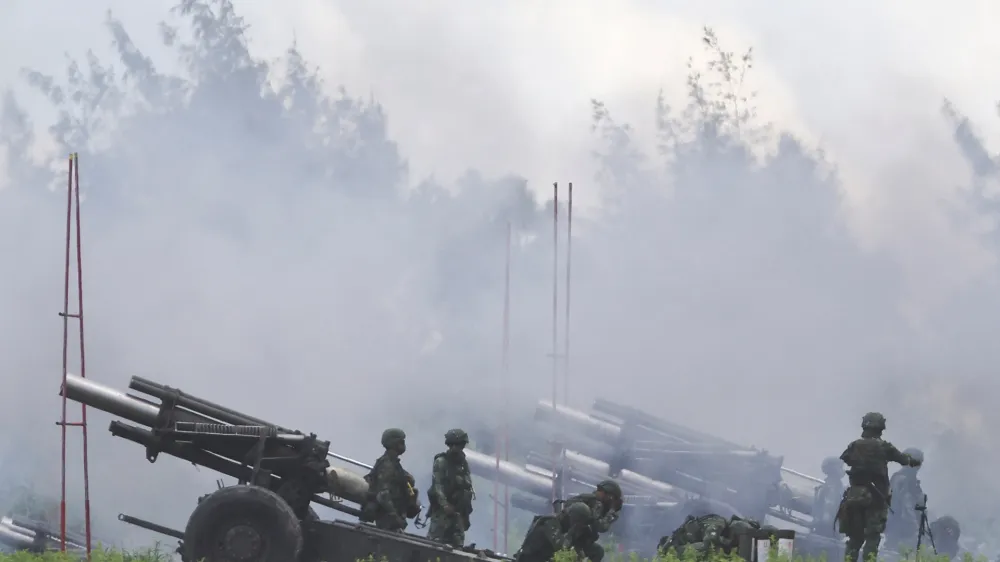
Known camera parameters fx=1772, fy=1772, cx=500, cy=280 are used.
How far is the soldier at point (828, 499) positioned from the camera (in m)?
28.5

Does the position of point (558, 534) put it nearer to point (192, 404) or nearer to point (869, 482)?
point (869, 482)

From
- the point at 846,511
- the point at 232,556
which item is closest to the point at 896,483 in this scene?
the point at 846,511

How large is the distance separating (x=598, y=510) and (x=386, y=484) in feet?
10.2

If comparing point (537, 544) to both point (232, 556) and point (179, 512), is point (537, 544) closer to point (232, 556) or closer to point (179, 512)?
point (232, 556)

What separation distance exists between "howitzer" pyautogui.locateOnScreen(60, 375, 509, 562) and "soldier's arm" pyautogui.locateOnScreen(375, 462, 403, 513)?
10.2 inches

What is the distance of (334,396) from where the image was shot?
1395 inches

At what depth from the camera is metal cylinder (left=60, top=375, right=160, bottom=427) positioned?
1902cm

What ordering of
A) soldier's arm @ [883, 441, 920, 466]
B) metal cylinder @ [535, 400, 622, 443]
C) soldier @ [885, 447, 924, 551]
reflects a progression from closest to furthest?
soldier's arm @ [883, 441, 920, 466], soldier @ [885, 447, 924, 551], metal cylinder @ [535, 400, 622, 443]

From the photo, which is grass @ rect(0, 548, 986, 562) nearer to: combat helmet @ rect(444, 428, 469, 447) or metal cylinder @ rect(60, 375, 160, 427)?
metal cylinder @ rect(60, 375, 160, 427)

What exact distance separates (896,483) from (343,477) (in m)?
11.6

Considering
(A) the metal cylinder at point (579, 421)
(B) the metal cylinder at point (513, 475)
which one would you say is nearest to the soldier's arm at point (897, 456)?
(A) the metal cylinder at point (579, 421)

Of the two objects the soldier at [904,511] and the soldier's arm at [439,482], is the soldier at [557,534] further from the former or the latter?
the soldier at [904,511]

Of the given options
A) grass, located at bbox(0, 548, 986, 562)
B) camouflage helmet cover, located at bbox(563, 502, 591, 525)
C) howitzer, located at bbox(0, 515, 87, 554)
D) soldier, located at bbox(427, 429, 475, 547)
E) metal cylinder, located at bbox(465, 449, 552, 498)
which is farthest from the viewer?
metal cylinder, located at bbox(465, 449, 552, 498)

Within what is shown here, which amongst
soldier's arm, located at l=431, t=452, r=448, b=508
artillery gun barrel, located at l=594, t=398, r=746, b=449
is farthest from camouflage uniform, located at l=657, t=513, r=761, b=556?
artillery gun barrel, located at l=594, t=398, r=746, b=449
